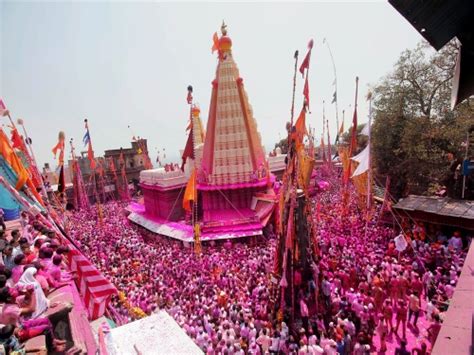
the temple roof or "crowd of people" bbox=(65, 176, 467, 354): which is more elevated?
the temple roof

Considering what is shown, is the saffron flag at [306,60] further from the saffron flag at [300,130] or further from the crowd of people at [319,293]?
the crowd of people at [319,293]

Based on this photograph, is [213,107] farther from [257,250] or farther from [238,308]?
[238,308]

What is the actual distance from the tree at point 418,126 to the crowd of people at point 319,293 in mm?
4186

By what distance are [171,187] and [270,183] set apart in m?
7.44

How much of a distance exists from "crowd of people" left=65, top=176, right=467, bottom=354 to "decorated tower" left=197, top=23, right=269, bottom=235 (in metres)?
4.69

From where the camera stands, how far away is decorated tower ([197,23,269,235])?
1922 cm

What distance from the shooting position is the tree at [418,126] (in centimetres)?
1473

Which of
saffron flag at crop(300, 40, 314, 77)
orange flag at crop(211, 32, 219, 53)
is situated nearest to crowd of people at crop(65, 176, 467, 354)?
saffron flag at crop(300, 40, 314, 77)

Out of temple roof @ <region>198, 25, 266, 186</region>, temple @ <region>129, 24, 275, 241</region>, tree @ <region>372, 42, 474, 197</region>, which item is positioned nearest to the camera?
tree @ <region>372, 42, 474, 197</region>

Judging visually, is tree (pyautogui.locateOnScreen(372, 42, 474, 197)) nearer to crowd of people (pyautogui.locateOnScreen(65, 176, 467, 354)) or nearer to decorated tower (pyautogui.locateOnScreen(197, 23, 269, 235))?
crowd of people (pyautogui.locateOnScreen(65, 176, 467, 354))

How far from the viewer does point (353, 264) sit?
10133 millimetres

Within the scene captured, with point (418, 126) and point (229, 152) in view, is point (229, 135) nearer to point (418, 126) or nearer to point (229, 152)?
point (229, 152)

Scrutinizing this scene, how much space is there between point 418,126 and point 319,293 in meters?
11.6

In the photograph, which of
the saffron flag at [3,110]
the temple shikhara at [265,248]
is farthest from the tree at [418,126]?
the saffron flag at [3,110]
